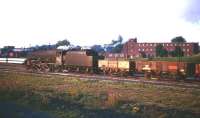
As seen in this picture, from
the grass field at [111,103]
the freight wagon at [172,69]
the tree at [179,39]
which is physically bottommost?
the grass field at [111,103]

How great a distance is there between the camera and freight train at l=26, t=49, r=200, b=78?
2857 centimetres

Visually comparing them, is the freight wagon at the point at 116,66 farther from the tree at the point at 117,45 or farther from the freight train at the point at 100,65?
the tree at the point at 117,45

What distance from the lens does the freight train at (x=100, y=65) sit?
28567mm

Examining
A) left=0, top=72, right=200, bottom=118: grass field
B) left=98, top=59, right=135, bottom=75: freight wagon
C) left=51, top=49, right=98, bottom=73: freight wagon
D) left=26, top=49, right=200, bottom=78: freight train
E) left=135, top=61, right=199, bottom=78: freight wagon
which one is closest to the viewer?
left=0, top=72, right=200, bottom=118: grass field

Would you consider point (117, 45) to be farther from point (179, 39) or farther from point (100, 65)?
point (100, 65)

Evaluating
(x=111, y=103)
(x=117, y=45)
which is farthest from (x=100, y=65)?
(x=117, y=45)

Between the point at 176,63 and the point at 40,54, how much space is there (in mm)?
21845

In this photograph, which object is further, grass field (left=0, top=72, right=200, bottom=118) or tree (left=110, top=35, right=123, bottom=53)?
tree (left=110, top=35, right=123, bottom=53)

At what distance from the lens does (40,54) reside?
43938 millimetres

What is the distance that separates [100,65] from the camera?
36.8 m

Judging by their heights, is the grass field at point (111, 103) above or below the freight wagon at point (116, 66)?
below

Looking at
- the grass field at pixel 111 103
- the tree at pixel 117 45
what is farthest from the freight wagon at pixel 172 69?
the tree at pixel 117 45

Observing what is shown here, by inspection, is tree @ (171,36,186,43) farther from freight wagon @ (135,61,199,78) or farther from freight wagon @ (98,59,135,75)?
freight wagon @ (135,61,199,78)

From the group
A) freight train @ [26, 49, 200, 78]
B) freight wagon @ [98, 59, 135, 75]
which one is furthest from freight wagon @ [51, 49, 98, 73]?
freight wagon @ [98, 59, 135, 75]
